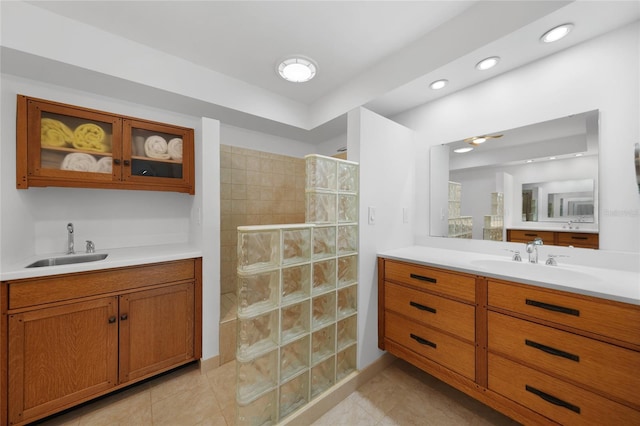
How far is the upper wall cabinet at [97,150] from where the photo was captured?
1586 millimetres

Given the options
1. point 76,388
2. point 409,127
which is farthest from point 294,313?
point 409,127

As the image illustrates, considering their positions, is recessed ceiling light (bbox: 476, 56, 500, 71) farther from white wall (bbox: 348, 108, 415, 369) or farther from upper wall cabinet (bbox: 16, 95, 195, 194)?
upper wall cabinet (bbox: 16, 95, 195, 194)

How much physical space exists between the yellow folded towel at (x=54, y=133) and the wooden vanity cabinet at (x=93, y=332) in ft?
3.20

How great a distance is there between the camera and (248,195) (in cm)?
285

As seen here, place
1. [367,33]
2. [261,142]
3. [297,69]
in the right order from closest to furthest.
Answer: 1. [367,33]
2. [297,69]
3. [261,142]

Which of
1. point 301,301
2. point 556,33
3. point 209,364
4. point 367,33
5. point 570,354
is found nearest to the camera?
point 570,354

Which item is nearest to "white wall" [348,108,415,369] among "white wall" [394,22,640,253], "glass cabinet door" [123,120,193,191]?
"white wall" [394,22,640,253]

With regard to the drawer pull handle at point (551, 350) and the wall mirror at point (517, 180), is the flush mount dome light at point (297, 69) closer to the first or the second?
the wall mirror at point (517, 180)

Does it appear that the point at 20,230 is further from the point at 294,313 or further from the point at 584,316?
the point at 584,316

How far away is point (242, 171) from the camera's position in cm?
278

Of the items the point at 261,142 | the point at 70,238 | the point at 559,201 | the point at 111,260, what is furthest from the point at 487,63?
the point at 70,238

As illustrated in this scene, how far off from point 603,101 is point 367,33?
153cm

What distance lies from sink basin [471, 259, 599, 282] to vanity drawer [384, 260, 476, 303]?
0.16 meters

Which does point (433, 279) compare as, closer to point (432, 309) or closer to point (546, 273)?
point (432, 309)
